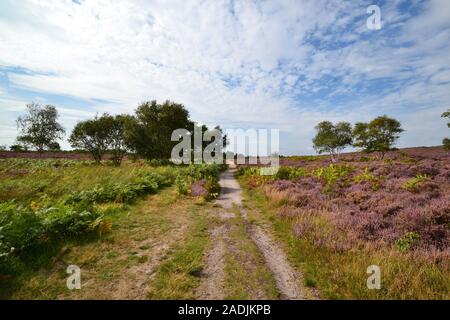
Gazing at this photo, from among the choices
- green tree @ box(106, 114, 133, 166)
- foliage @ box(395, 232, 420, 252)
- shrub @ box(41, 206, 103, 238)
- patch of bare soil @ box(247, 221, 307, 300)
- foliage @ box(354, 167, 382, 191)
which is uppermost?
green tree @ box(106, 114, 133, 166)

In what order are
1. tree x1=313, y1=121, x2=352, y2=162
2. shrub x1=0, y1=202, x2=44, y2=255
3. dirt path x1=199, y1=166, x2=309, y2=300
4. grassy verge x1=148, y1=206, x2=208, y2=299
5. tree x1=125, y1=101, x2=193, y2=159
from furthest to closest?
tree x1=313, y1=121, x2=352, y2=162 → tree x1=125, y1=101, x2=193, y2=159 → shrub x1=0, y1=202, x2=44, y2=255 → dirt path x1=199, y1=166, x2=309, y2=300 → grassy verge x1=148, y1=206, x2=208, y2=299

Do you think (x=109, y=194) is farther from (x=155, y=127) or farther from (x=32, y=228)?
(x=155, y=127)

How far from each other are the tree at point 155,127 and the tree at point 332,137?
1360 inches

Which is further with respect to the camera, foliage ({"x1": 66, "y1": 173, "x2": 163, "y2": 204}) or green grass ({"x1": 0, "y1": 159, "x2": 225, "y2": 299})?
foliage ({"x1": 66, "y1": 173, "x2": 163, "y2": 204})

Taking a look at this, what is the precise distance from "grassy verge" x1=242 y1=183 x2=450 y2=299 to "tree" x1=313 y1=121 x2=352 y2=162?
52.1 metres

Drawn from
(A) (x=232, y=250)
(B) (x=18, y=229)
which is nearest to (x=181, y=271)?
(A) (x=232, y=250)

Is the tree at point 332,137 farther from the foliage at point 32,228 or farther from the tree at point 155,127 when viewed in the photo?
the foliage at point 32,228

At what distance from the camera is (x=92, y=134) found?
35281 mm

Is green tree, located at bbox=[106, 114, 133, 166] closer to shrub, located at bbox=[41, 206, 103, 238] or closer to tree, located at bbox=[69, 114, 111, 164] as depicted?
tree, located at bbox=[69, 114, 111, 164]

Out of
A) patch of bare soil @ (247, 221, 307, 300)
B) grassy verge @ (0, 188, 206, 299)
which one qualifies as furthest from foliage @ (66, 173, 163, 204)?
patch of bare soil @ (247, 221, 307, 300)

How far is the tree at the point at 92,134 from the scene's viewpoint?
34.8m

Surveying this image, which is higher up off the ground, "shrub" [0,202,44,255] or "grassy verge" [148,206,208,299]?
"shrub" [0,202,44,255]

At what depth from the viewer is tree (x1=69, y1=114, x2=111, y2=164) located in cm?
3484

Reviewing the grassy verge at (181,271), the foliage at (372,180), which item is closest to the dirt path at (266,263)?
the grassy verge at (181,271)
